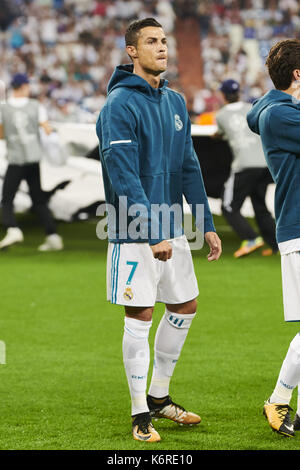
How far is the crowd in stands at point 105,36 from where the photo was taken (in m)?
25.4

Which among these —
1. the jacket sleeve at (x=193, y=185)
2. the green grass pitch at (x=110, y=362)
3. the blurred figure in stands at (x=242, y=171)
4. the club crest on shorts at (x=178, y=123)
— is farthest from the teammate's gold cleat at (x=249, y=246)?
the club crest on shorts at (x=178, y=123)

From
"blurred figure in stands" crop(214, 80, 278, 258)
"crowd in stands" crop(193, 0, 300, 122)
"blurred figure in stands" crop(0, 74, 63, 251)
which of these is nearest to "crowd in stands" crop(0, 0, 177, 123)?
"crowd in stands" crop(193, 0, 300, 122)

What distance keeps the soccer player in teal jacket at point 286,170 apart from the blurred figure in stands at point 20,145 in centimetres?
713

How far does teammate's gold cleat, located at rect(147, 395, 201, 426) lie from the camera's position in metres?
4.72

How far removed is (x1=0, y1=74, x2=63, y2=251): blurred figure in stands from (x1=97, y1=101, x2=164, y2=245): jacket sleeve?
7.06 meters

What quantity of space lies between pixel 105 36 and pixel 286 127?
23630 mm

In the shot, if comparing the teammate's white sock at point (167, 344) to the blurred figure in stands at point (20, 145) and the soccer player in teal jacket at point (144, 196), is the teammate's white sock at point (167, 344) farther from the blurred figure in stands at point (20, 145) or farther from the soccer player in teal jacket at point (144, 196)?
the blurred figure in stands at point (20, 145)

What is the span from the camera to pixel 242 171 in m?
11.0

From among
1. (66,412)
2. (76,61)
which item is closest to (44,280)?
(66,412)

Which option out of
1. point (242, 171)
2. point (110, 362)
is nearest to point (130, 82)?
point (110, 362)

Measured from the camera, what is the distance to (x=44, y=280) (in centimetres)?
971

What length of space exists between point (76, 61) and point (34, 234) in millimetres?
13301

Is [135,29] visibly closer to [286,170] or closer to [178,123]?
[178,123]

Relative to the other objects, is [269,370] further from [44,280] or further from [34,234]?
[34,234]
